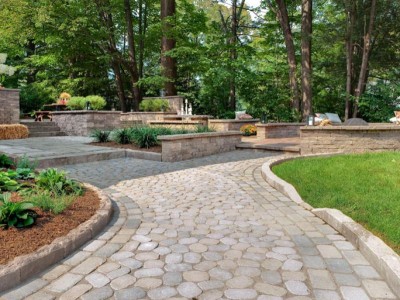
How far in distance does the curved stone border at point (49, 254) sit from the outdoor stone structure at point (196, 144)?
4.42m

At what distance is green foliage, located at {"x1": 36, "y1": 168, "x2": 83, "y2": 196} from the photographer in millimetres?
4249

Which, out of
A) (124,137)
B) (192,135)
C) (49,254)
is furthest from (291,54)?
(49,254)

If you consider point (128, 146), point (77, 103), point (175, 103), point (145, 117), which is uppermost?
point (175, 103)

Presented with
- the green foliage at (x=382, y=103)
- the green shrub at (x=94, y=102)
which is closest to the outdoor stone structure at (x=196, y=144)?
the green shrub at (x=94, y=102)

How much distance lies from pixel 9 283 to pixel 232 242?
1858mm

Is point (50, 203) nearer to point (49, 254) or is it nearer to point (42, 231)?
point (42, 231)

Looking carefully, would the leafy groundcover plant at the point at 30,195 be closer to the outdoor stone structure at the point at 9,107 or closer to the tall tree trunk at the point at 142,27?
the outdoor stone structure at the point at 9,107

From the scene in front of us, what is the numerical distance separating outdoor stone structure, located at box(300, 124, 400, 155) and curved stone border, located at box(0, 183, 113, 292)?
6.33m

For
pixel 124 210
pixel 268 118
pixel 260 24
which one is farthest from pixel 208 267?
pixel 260 24

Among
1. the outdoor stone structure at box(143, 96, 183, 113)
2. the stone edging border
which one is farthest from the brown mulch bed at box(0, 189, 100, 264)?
the outdoor stone structure at box(143, 96, 183, 113)

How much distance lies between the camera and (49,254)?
2.78m

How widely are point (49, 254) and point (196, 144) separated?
625 centimetres

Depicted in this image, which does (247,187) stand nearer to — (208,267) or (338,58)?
(208,267)

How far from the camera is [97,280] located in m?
2.56
